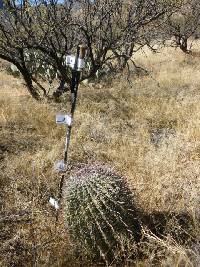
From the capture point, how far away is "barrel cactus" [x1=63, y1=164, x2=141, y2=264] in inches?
177

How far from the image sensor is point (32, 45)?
10578 mm

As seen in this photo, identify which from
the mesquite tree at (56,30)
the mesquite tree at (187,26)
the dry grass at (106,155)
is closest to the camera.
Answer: the dry grass at (106,155)

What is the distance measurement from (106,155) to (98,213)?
3104 millimetres

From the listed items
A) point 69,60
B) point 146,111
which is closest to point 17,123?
point 146,111

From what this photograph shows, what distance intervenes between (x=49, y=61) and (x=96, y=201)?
27.3 feet

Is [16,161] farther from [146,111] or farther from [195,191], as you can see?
[146,111]

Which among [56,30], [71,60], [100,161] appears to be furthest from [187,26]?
[71,60]

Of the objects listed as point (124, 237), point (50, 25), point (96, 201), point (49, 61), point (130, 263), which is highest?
point (50, 25)

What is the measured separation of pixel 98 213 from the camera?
451 centimetres

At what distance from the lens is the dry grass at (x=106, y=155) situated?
15.7 ft

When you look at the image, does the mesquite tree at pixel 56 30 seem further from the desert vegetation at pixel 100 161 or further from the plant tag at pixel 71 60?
the plant tag at pixel 71 60

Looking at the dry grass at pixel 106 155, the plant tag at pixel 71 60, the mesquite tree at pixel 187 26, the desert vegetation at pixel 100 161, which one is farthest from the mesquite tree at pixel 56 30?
the mesquite tree at pixel 187 26

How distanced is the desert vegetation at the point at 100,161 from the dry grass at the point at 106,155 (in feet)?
0.06

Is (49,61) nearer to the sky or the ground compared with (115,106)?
nearer to the sky
